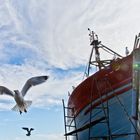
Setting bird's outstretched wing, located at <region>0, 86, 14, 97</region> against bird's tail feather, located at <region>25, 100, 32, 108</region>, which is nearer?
bird's outstretched wing, located at <region>0, 86, 14, 97</region>

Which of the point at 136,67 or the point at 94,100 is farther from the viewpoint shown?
the point at 94,100

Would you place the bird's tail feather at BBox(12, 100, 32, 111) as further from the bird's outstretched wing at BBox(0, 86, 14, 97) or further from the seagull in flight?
the bird's outstretched wing at BBox(0, 86, 14, 97)

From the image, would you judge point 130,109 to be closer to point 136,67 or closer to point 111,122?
point 111,122

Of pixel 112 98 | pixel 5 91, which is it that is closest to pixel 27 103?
pixel 5 91

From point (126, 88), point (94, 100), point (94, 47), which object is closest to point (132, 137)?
point (126, 88)

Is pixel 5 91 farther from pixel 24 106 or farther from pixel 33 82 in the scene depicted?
pixel 33 82

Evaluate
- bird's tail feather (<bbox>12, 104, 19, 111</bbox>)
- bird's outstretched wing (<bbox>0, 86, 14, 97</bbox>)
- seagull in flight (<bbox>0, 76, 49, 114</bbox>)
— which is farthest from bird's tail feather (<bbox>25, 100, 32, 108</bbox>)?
bird's outstretched wing (<bbox>0, 86, 14, 97</bbox>)

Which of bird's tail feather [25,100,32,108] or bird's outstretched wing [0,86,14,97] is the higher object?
bird's outstretched wing [0,86,14,97]

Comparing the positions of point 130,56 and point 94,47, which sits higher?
point 94,47

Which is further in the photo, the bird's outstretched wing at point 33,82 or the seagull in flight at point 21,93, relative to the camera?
the seagull in flight at point 21,93

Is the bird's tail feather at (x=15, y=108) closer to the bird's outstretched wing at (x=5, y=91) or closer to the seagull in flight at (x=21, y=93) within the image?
the seagull in flight at (x=21, y=93)

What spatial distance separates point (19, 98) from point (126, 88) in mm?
7087

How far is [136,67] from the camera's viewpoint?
14984 millimetres

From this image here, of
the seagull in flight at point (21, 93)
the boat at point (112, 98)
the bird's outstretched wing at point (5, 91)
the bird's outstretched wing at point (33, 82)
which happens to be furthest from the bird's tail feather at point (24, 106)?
the boat at point (112, 98)
